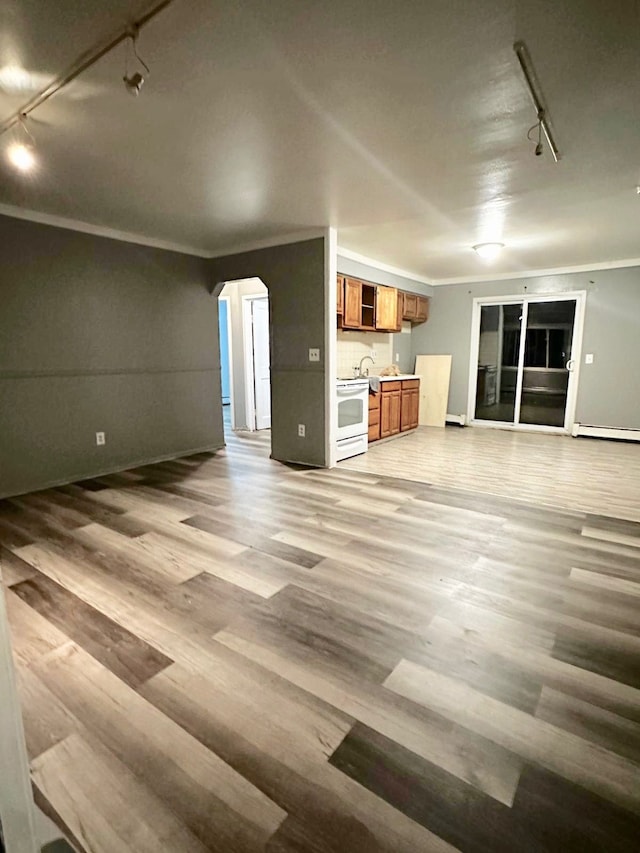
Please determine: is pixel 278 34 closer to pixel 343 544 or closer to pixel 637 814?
pixel 343 544

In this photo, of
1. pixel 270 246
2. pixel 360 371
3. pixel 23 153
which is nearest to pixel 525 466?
pixel 360 371

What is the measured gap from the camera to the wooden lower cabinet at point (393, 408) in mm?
5758

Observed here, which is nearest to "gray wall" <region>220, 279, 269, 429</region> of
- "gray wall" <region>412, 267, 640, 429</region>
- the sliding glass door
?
the sliding glass door

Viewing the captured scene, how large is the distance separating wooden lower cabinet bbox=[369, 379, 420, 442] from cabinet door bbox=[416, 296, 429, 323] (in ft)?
4.12

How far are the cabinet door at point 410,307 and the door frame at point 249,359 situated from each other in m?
2.25

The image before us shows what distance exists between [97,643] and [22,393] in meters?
2.78

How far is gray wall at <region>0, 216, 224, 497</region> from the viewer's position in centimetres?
366

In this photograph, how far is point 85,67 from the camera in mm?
1813

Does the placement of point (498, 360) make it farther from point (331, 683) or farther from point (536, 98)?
point (331, 683)

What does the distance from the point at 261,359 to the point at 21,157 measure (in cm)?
429

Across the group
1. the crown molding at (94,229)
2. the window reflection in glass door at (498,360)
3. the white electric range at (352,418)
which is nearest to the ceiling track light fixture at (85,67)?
the crown molding at (94,229)

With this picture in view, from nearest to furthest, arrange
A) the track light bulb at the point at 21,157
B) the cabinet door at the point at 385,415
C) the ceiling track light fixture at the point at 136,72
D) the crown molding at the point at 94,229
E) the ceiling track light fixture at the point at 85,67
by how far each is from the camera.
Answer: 1. the ceiling track light fixture at the point at 85,67
2. the ceiling track light fixture at the point at 136,72
3. the track light bulb at the point at 21,157
4. the crown molding at the point at 94,229
5. the cabinet door at the point at 385,415

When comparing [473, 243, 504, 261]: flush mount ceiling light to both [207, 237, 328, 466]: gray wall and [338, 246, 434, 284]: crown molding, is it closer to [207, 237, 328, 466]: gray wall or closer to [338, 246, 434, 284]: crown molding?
[338, 246, 434, 284]: crown molding

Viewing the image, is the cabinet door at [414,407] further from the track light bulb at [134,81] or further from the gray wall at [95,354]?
the track light bulb at [134,81]
